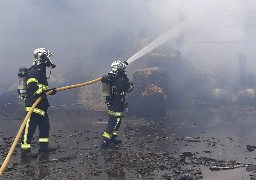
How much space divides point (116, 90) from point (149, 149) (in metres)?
1.66

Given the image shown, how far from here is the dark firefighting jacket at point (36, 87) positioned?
24.3 ft

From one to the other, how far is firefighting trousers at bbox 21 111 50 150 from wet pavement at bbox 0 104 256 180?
39 centimetres

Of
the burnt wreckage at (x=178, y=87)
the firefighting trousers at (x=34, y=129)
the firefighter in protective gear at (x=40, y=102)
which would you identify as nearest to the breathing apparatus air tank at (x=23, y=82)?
the firefighter in protective gear at (x=40, y=102)

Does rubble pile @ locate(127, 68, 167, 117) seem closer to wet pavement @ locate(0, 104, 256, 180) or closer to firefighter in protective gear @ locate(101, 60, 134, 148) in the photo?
wet pavement @ locate(0, 104, 256, 180)

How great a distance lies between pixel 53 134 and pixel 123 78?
286 centimetres

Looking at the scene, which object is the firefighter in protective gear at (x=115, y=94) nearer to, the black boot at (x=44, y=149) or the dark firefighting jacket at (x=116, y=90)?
the dark firefighting jacket at (x=116, y=90)

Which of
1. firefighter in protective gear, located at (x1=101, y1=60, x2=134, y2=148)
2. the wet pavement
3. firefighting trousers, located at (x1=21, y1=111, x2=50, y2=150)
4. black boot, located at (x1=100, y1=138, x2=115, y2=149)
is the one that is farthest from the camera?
firefighter in protective gear, located at (x1=101, y1=60, x2=134, y2=148)

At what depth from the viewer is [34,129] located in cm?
746

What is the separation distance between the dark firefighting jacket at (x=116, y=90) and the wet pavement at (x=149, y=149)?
2.98ft

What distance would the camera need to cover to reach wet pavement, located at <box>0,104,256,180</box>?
19.3ft

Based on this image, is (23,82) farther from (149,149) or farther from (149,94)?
(149,94)

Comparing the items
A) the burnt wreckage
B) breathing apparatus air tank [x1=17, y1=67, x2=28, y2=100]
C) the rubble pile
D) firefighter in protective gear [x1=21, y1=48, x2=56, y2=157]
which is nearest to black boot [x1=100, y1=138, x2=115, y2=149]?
firefighter in protective gear [x1=21, y1=48, x2=56, y2=157]

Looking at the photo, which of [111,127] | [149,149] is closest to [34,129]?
[111,127]

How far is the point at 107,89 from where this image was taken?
804cm
